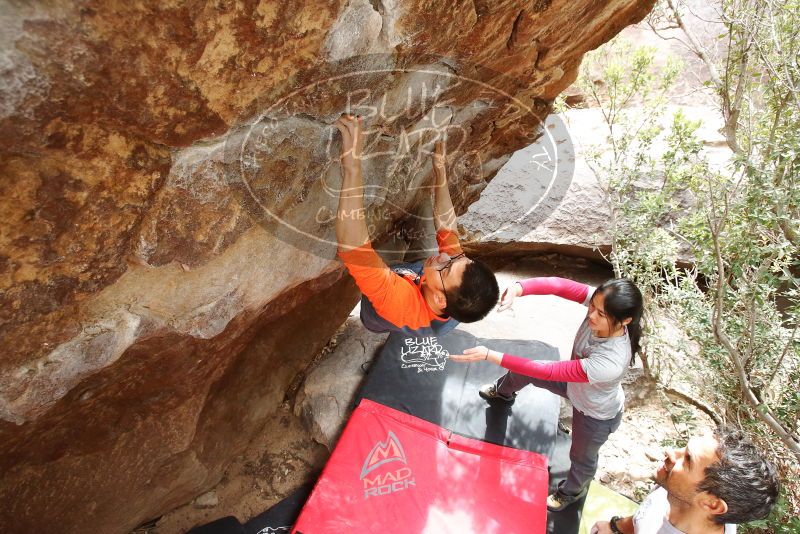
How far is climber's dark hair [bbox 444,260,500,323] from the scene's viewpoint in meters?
2.26

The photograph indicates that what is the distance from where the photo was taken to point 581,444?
2912 mm

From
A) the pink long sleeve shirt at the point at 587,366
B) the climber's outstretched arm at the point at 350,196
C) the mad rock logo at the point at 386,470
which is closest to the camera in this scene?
the climber's outstretched arm at the point at 350,196

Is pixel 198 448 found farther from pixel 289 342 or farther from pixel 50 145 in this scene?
pixel 50 145

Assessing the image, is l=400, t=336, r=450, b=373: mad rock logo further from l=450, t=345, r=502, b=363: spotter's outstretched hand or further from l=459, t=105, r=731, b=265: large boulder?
l=459, t=105, r=731, b=265: large boulder

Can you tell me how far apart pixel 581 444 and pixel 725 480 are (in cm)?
89

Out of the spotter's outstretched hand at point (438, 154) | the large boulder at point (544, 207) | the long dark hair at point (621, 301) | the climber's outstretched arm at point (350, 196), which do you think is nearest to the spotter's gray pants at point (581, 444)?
the long dark hair at point (621, 301)

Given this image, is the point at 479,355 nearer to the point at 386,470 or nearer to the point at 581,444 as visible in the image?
the point at 581,444

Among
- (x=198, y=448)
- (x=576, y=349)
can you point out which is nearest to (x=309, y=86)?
(x=576, y=349)

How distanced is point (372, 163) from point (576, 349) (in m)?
1.54

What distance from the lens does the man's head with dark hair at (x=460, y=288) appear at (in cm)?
226

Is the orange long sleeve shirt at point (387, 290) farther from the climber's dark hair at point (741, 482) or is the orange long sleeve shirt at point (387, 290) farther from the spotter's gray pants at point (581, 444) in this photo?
the climber's dark hair at point (741, 482)

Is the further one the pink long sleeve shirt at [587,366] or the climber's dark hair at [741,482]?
the pink long sleeve shirt at [587,366]

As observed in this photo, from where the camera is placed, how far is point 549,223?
5930 millimetres

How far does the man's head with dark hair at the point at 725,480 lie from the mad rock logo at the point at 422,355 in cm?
223
